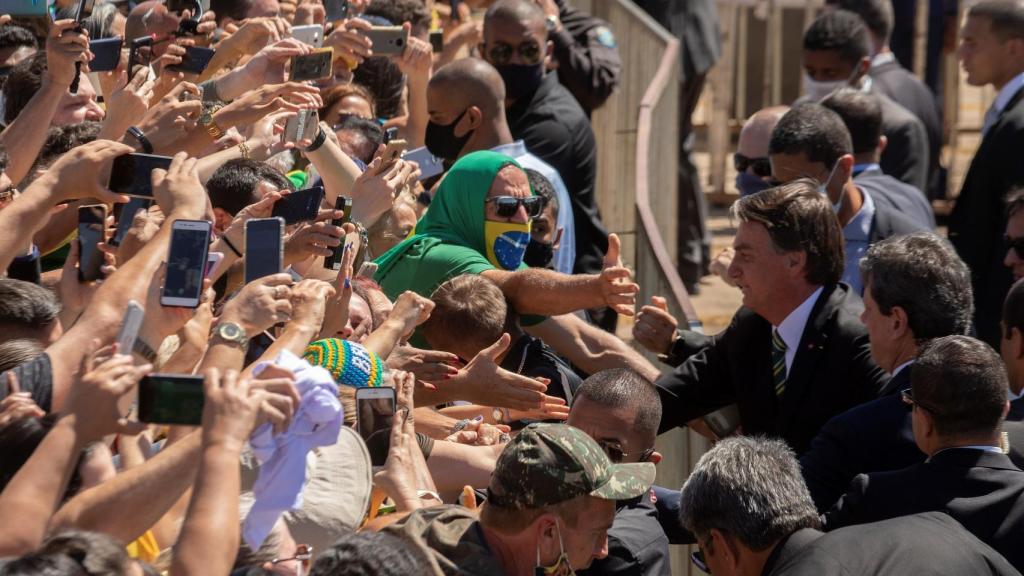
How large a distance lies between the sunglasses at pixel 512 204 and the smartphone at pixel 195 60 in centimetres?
122

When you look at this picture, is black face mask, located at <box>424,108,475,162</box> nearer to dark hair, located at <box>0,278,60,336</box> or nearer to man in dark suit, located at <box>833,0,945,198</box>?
dark hair, located at <box>0,278,60,336</box>

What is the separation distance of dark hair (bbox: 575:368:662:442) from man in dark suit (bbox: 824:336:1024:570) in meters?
0.58

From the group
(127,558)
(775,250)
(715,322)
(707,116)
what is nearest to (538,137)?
(775,250)

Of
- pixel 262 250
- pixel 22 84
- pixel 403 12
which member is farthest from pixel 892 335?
pixel 403 12

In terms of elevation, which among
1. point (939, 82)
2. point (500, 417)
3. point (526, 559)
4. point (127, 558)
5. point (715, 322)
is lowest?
point (715, 322)

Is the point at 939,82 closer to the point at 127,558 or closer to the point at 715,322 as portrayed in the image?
the point at 715,322

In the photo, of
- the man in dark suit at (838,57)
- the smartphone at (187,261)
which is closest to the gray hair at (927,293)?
the smartphone at (187,261)

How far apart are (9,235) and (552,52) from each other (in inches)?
201

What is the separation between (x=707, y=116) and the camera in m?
16.4

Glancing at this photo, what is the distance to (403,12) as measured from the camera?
26.5ft

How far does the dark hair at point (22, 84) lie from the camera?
18.0ft

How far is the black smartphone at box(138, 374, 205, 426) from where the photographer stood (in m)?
2.87

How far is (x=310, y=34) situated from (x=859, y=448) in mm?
3060

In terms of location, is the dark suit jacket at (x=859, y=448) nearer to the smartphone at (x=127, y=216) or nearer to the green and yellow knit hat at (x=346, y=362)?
the green and yellow knit hat at (x=346, y=362)
